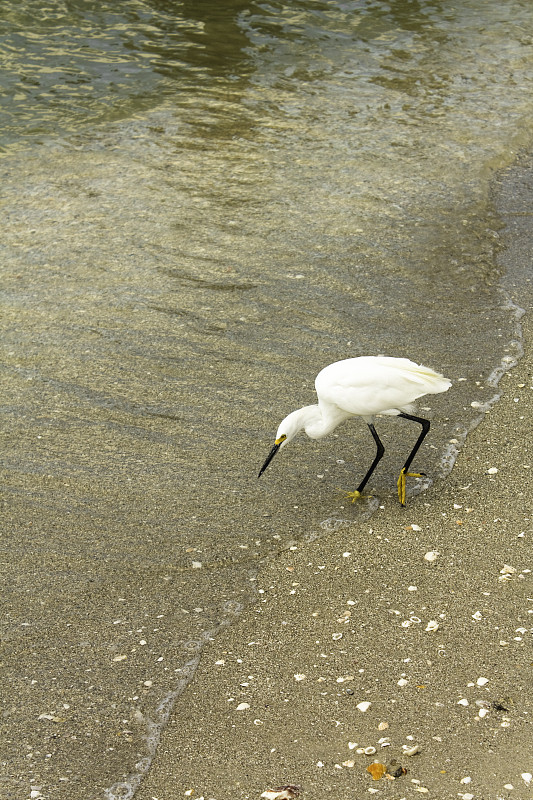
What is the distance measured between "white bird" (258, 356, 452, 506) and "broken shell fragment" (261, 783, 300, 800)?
5.72 ft

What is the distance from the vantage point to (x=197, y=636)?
372 cm

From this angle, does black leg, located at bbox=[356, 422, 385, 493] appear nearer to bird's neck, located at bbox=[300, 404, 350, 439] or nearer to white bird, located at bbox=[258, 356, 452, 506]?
white bird, located at bbox=[258, 356, 452, 506]

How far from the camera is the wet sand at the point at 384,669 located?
118 inches

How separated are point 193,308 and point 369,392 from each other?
7.50ft

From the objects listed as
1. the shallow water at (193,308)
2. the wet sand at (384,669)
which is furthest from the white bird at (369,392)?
the wet sand at (384,669)

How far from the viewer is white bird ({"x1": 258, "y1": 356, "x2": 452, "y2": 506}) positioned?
4367 millimetres

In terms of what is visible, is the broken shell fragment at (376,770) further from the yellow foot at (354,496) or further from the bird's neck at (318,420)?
the bird's neck at (318,420)

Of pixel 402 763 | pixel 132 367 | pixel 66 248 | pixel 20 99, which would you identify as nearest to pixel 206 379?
pixel 132 367

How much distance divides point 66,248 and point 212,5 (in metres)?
8.11

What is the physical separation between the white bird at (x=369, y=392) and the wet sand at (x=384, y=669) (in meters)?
0.46

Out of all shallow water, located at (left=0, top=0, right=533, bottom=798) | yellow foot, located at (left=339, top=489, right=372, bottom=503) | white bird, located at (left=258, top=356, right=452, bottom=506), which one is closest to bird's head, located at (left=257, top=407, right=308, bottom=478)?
white bird, located at (left=258, top=356, right=452, bottom=506)

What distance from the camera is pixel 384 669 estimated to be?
11.3 ft

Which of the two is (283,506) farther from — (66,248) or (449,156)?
(449,156)

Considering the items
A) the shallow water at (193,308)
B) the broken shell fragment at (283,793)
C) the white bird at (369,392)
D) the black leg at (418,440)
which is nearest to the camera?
the broken shell fragment at (283,793)
